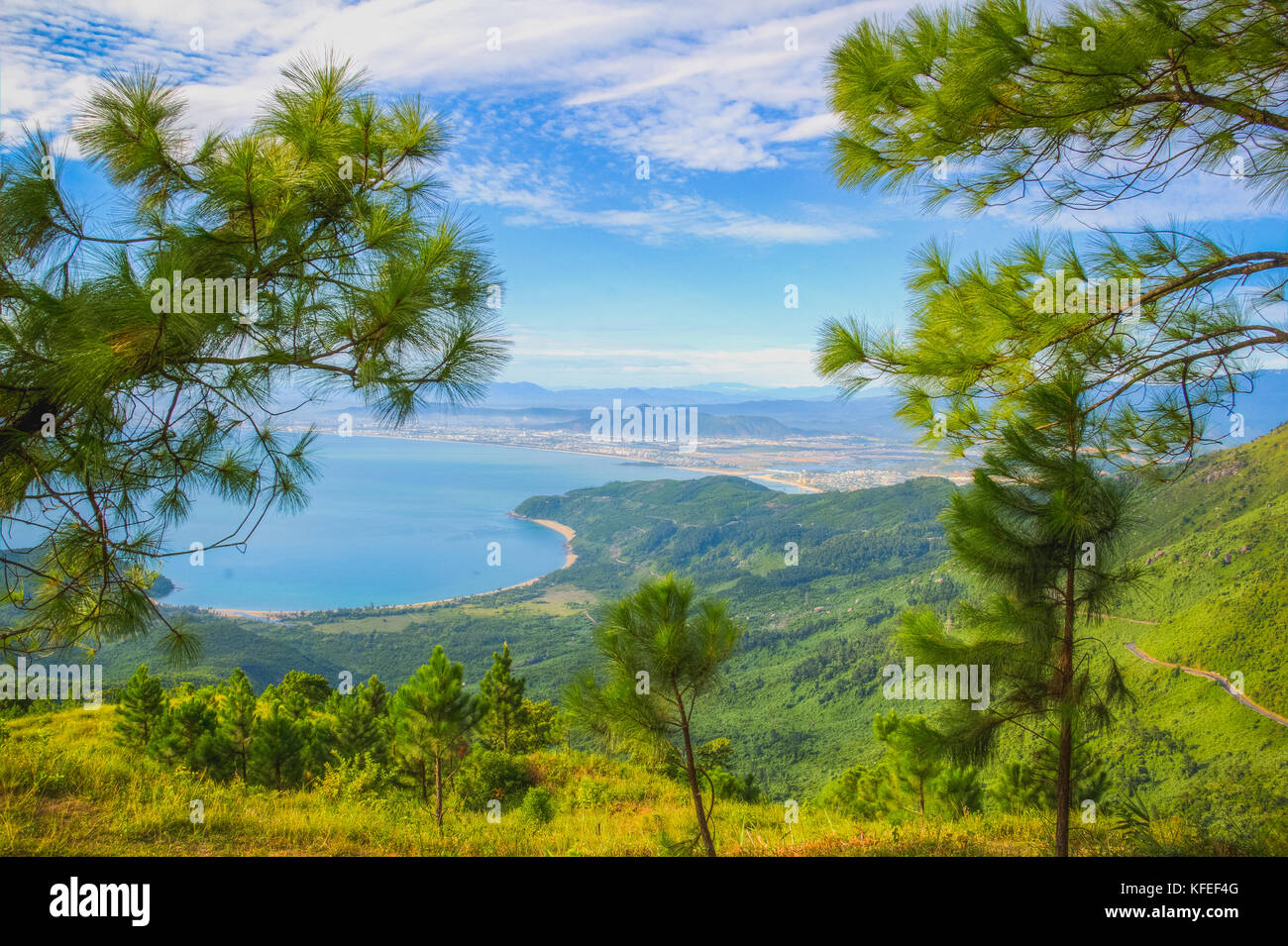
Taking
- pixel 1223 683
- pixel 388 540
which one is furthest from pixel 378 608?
pixel 1223 683

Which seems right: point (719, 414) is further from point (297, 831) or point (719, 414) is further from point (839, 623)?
point (297, 831)

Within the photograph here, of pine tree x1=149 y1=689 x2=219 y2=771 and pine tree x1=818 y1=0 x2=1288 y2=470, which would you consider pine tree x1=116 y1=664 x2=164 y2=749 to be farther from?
pine tree x1=818 y1=0 x2=1288 y2=470

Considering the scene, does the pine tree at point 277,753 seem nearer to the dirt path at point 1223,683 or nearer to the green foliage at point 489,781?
the green foliage at point 489,781

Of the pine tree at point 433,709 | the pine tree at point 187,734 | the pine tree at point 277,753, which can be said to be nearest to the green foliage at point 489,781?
the pine tree at point 433,709

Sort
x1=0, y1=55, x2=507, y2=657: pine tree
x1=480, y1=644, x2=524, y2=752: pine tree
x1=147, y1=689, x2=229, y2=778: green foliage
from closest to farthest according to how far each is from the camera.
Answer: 1. x1=0, y1=55, x2=507, y2=657: pine tree
2. x1=147, y1=689, x2=229, y2=778: green foliage
3. x1=480, y1=644, x2=524, y2=752: pine tree

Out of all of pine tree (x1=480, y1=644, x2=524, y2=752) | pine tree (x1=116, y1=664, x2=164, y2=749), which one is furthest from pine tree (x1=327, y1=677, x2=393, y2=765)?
pine tree (x1=116, y1=664, x2=164, y2=749)
